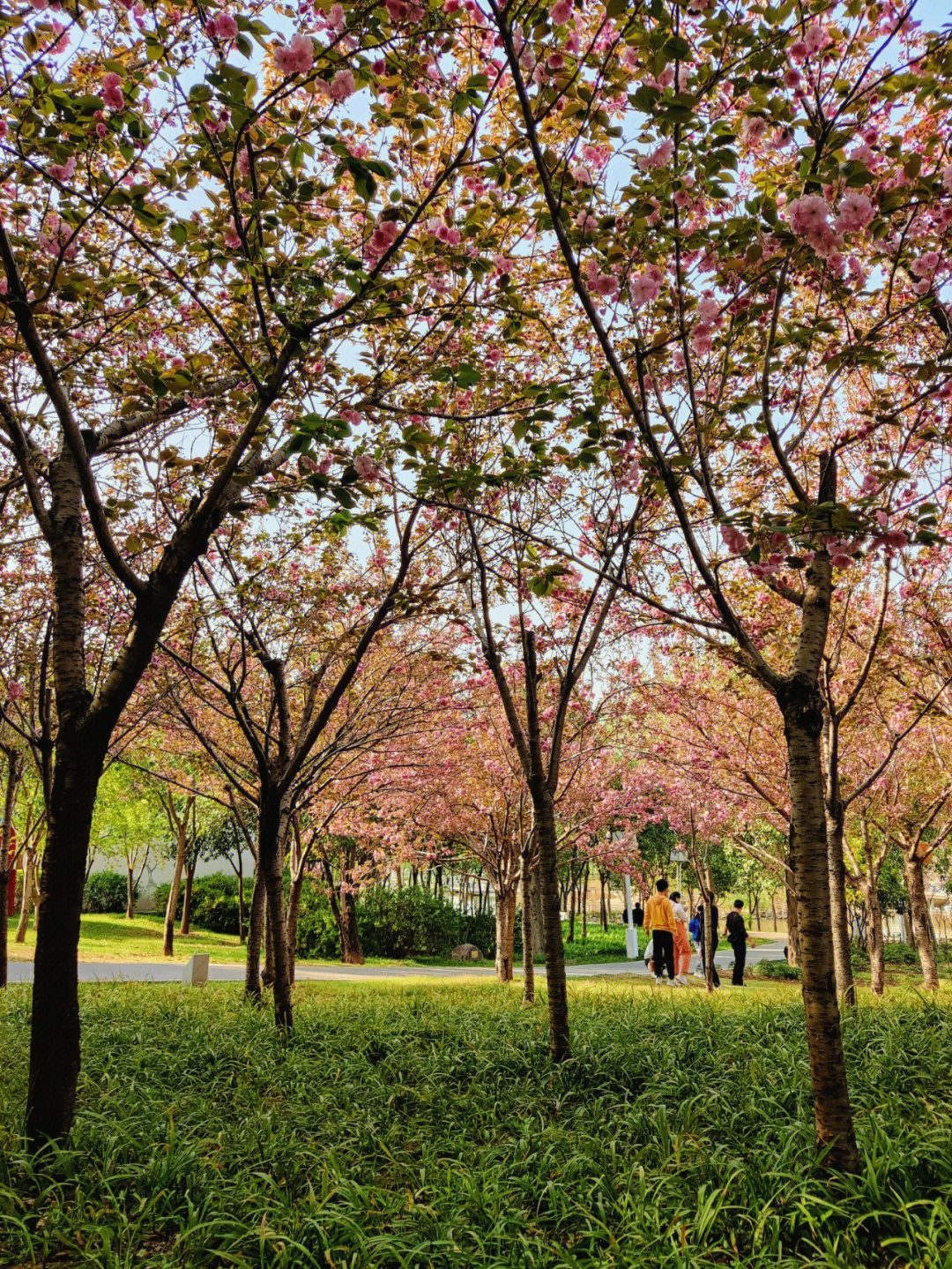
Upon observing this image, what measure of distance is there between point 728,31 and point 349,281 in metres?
1.85

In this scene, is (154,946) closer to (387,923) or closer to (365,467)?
(387,923)

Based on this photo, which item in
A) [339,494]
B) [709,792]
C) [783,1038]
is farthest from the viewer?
[709,792]

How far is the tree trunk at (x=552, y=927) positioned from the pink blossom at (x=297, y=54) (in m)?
4.42

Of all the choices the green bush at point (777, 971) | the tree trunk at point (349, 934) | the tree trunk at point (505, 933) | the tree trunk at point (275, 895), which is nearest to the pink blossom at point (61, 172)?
the tree trunk at point (275, 895)

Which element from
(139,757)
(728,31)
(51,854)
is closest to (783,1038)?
(51,854)

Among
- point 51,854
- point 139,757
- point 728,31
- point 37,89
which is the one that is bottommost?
point 51,854

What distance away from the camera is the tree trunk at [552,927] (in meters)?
5.27

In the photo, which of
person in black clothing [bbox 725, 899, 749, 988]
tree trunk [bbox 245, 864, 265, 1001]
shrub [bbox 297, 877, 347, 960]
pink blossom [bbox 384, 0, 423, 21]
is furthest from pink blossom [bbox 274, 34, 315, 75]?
shrub [bbox 297, 877, 347, 960]

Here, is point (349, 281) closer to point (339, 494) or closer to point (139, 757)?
point (339, 494)

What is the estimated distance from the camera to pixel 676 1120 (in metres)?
4.03

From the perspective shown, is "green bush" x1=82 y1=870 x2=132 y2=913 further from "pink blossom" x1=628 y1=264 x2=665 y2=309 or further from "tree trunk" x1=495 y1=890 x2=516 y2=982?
"pink blossom" x1=628 y1=264 x2=665 y2=309

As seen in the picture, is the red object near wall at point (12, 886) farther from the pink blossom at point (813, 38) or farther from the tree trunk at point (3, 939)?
the pink blossom at point (813, 38)

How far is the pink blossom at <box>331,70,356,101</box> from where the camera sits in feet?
10.1

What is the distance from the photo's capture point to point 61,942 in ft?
12.8
